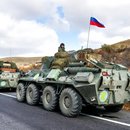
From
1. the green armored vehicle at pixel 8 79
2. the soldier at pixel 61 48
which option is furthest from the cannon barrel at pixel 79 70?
the green armored vehicle at pixel 8 79

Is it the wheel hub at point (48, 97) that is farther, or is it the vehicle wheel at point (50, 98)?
the wheel hub at point (48, 97)

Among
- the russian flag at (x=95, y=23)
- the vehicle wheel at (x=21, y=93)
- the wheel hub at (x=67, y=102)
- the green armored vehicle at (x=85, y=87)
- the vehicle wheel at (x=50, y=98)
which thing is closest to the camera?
the green armored vehicle at (x=85, y=87)

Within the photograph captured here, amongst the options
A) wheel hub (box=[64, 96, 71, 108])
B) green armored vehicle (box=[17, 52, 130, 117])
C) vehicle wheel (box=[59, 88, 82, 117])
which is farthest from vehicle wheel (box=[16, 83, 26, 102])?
wheel hub (box=[64, 96, 71, 108])

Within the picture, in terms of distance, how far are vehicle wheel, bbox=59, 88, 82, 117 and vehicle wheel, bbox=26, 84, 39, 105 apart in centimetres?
209

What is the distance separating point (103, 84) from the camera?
29.9 feet

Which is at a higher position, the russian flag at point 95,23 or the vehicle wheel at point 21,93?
the russian flag at point 95,23

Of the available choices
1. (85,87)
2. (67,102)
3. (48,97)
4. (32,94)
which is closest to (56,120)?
(67,102)

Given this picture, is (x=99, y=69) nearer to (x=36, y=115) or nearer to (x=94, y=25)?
(x=36, y=115)

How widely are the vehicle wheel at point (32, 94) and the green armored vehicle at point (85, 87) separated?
698 mm

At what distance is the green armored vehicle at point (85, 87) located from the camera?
9.11m

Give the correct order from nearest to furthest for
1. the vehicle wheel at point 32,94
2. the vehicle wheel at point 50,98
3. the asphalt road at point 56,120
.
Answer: the asphalt road at point 56,120 < the vehicle wheel at point 50,98 < the vehicle wheel at point 32,94

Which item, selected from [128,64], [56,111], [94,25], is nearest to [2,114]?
[56,111]

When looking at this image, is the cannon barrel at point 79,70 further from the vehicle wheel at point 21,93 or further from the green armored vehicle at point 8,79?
the green armored vehicle at point 8,79

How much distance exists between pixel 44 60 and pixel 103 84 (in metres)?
3.95
